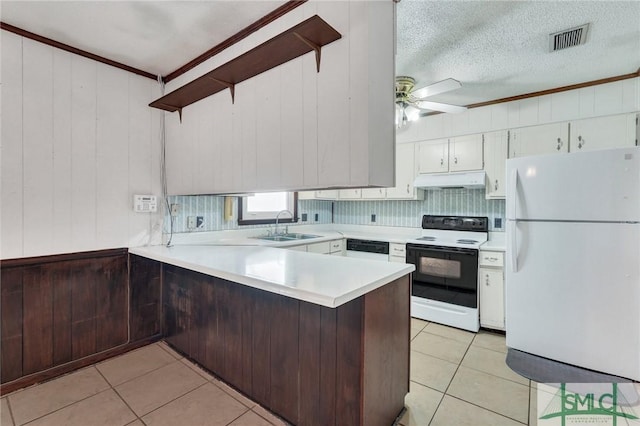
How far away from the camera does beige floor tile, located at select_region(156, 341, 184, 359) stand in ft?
7.95

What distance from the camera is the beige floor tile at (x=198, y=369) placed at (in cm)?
213

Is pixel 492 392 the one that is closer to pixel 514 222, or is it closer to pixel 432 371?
pixel 432 371

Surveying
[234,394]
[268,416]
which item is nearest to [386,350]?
[268,416]

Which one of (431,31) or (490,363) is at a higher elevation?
(431,31)

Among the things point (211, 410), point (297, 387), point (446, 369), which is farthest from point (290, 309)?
point (446, 369)

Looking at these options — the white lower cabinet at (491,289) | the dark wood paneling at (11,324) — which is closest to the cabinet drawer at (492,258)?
the white lower cabinet at (491,289)

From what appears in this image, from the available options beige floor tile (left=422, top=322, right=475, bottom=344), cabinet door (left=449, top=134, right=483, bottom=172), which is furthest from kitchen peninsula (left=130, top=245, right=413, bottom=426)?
cabinet door (left=449, top=134, right=483, bottom=172)

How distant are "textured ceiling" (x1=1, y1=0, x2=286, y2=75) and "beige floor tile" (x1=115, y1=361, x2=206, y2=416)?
98.1 inches

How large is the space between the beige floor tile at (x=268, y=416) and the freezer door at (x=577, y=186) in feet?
7.99

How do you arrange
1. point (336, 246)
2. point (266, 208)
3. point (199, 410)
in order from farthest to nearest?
point (336, 246)
point (266, 208)
point (199, 410)

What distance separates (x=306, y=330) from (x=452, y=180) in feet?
8.57

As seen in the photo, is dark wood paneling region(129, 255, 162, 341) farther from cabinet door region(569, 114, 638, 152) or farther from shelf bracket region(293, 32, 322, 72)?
cabinet door region(569, 114, 638, 152)

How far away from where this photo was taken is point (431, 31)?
1.99 m

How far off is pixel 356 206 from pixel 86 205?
3412 millimetres
